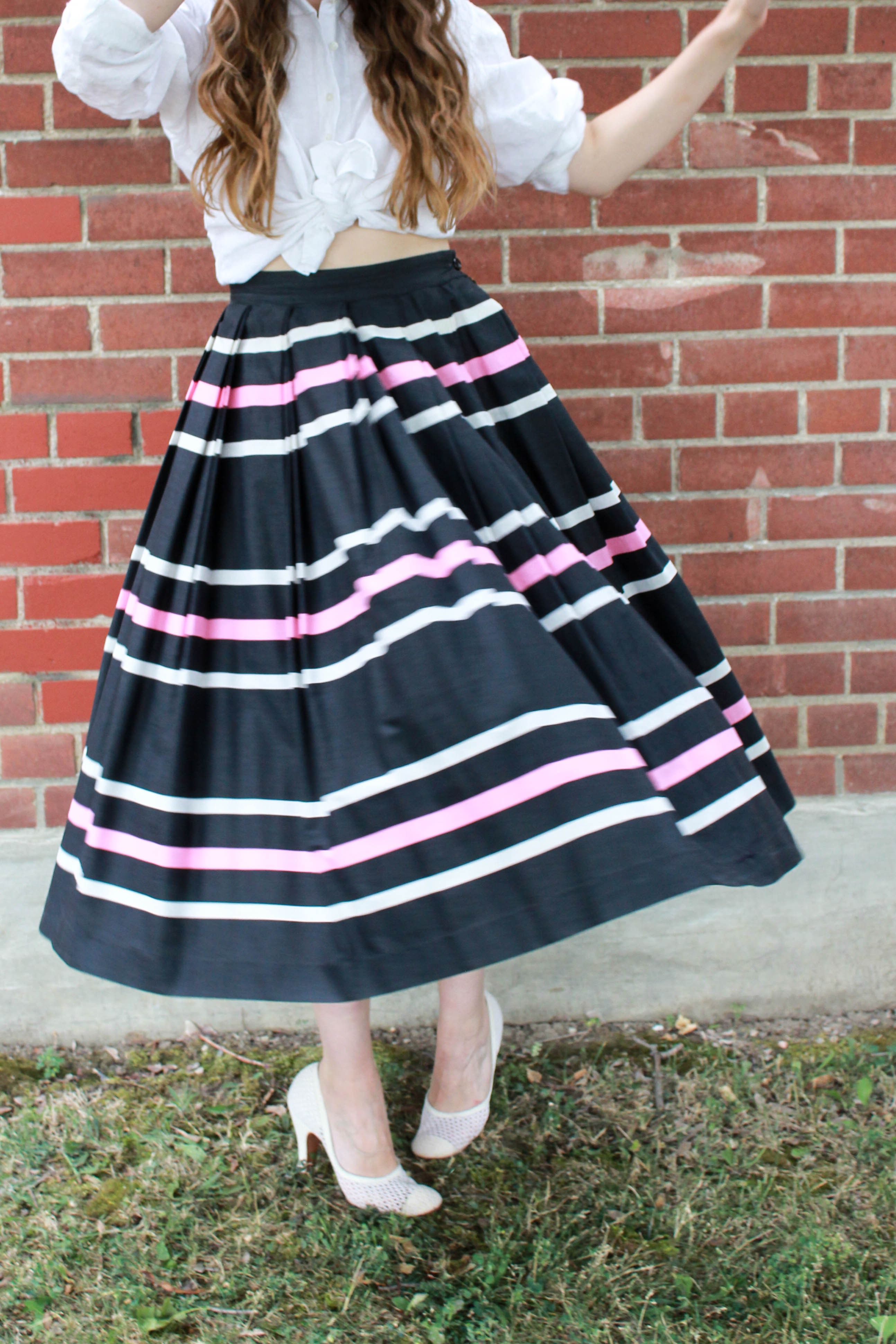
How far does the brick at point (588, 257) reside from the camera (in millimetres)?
2033

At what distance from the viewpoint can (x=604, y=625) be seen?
4.54 ft

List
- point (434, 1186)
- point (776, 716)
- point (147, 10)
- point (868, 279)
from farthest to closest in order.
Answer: point (776, 716) < point (868, 279) < point (434, 1186) < point (147, 10)

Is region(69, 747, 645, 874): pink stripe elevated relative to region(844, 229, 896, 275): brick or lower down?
lower down

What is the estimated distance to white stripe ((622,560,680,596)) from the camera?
5.24 feet

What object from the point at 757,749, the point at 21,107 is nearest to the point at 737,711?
the point at 757,749

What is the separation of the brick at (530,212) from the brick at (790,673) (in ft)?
3.05

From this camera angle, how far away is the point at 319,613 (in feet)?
4.44

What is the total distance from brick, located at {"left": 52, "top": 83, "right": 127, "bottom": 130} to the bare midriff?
2.52 feet

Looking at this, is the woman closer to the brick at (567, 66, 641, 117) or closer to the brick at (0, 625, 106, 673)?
the brick at (567, 66, 641, 117)

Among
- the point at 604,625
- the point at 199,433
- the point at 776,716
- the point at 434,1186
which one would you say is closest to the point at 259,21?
the point at 199,433

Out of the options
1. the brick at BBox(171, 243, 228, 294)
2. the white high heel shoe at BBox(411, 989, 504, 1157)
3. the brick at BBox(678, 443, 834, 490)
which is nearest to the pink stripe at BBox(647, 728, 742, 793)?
the white high heel shoe at BBox(411, 989, 504, 1157)

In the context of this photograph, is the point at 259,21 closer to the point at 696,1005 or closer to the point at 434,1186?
the point at 434,1186

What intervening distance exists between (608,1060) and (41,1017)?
1.18 m

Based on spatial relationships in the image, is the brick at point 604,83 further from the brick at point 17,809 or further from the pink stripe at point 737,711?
the brick at point 17,809
